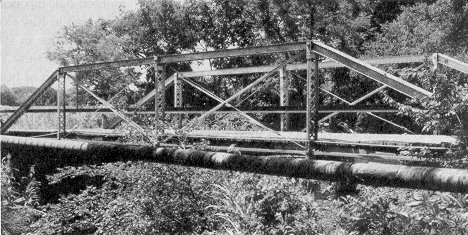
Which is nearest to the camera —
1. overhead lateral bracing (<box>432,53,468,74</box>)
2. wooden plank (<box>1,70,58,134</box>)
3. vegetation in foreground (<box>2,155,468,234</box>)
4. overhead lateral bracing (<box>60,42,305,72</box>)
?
vegetation in foreground (<box>2,155,468,234</box>)

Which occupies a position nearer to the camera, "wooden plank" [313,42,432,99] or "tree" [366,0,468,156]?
"tree" [366,0,468,156]

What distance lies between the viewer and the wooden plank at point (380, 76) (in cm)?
426

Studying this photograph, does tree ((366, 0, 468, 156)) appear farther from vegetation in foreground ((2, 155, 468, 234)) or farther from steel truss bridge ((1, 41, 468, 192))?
vegetation in foreground ((2, 155, 468, 234))

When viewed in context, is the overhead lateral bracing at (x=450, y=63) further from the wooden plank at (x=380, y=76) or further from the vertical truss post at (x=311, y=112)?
the vertical truss post at (x=311, y=112)

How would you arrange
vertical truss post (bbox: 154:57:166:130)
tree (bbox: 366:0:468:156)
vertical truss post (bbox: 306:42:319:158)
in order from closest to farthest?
1. tree (bbox: 366:0:468:156)
2. vertical truss post (bbox: 306:42:319:158)
3. vertical truss post (bbox: 154:57:166:130)

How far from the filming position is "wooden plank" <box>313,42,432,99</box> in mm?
4262

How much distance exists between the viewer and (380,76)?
4.38 meters

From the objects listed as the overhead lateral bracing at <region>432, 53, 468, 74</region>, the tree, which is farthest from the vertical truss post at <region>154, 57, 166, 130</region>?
the overhead lateral bracing at <region>432, 53, 468, 74</region>

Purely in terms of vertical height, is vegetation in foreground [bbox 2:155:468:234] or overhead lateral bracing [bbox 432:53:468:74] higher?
overhead lateral bracing [bbox 432:53:468:74]

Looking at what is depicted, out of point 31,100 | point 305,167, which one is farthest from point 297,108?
point 31,100

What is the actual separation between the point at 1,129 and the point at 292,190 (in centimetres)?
548

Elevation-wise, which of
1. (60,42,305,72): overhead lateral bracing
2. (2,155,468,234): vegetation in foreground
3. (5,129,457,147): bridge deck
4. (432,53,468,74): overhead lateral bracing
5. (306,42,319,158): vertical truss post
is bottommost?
Answer: (2,155,468,234): vegetation in foreground

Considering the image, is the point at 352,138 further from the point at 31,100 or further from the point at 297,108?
the point at 31,100

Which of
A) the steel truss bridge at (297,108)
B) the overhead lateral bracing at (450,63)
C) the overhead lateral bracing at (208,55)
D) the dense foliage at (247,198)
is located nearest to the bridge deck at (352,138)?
the steel truss bridge at (297,108)
